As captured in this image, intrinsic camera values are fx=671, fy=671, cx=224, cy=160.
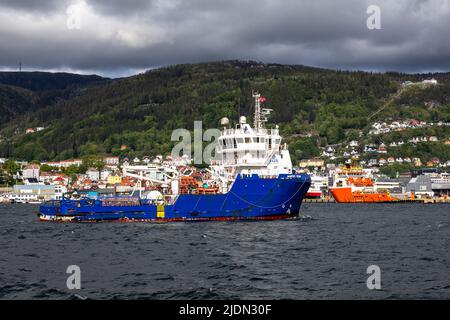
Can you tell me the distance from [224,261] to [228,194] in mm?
20292

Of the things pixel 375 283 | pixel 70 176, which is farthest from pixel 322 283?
pixel 70 176

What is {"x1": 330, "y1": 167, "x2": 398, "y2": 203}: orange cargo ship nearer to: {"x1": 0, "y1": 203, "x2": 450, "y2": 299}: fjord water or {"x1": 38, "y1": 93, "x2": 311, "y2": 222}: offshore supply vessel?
{"x1": 38, "y1": 93, "x2": 311, "y2": 222}: offshore supply vessel

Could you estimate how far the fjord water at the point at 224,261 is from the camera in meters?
23.7

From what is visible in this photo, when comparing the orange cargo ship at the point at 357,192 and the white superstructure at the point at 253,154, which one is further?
the orange cargo ship at the point at 357,192

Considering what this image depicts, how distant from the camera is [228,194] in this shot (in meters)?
51.0

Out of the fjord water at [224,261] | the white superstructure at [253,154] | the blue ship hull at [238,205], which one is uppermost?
the white superstructure at [253,154]

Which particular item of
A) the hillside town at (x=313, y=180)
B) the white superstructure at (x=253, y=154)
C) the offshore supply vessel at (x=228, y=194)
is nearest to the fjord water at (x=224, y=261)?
the offshore supply vessel at (x=228, y=194)

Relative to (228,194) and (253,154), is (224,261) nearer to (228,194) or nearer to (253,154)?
(228,194)

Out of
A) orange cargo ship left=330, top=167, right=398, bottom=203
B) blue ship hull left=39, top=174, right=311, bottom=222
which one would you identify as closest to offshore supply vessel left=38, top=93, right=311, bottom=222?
blue ship hull left=39, top=174, right=311, bottom=222

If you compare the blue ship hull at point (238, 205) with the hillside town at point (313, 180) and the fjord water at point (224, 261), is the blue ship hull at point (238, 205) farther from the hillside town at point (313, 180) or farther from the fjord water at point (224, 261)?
the hillside town at point (313, 180)

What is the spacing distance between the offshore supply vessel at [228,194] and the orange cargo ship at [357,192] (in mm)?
73521

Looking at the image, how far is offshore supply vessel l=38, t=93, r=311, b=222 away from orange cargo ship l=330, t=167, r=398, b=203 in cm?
7352
